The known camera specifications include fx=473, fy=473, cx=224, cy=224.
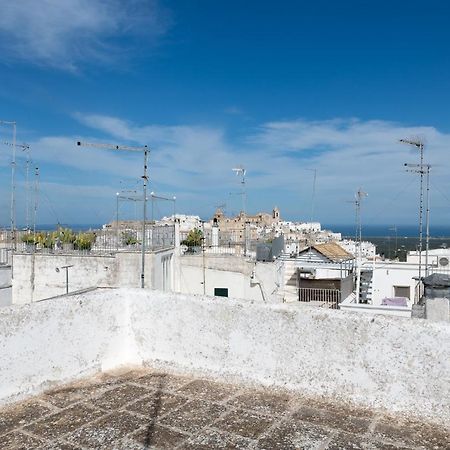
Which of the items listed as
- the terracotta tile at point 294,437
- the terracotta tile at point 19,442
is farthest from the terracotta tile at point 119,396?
the terracotta tile at point 294,437

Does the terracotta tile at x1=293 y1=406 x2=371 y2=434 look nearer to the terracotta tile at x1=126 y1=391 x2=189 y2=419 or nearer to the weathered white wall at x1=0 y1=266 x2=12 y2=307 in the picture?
the terracotta tile at x1=126 y1=391 x2=189 y2=419

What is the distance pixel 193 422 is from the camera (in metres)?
3.27

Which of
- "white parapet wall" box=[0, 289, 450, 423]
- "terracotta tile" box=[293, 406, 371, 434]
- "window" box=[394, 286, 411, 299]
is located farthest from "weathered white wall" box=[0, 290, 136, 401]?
"window" box=[394, 286, 411, 299]

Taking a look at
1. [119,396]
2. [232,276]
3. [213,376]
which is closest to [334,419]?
[213,376]

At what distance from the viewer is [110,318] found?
14.4ft

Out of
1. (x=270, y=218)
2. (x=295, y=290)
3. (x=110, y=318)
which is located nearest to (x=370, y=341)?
(x=110, y=318)

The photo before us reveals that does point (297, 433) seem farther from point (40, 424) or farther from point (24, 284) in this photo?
point (24, 284)

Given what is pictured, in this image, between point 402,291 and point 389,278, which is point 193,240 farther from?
point 402,291

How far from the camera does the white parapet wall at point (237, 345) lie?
3.28 m

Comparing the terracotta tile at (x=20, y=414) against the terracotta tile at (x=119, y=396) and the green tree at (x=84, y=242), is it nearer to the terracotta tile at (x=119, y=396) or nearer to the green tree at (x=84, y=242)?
the terracotta tile at (x=119, y=396)

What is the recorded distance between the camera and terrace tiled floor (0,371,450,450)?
2.97 metres

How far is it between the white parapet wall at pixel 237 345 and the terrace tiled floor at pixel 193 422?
0.16 metres

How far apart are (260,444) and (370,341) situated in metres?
1.10

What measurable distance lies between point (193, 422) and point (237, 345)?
85 cm
